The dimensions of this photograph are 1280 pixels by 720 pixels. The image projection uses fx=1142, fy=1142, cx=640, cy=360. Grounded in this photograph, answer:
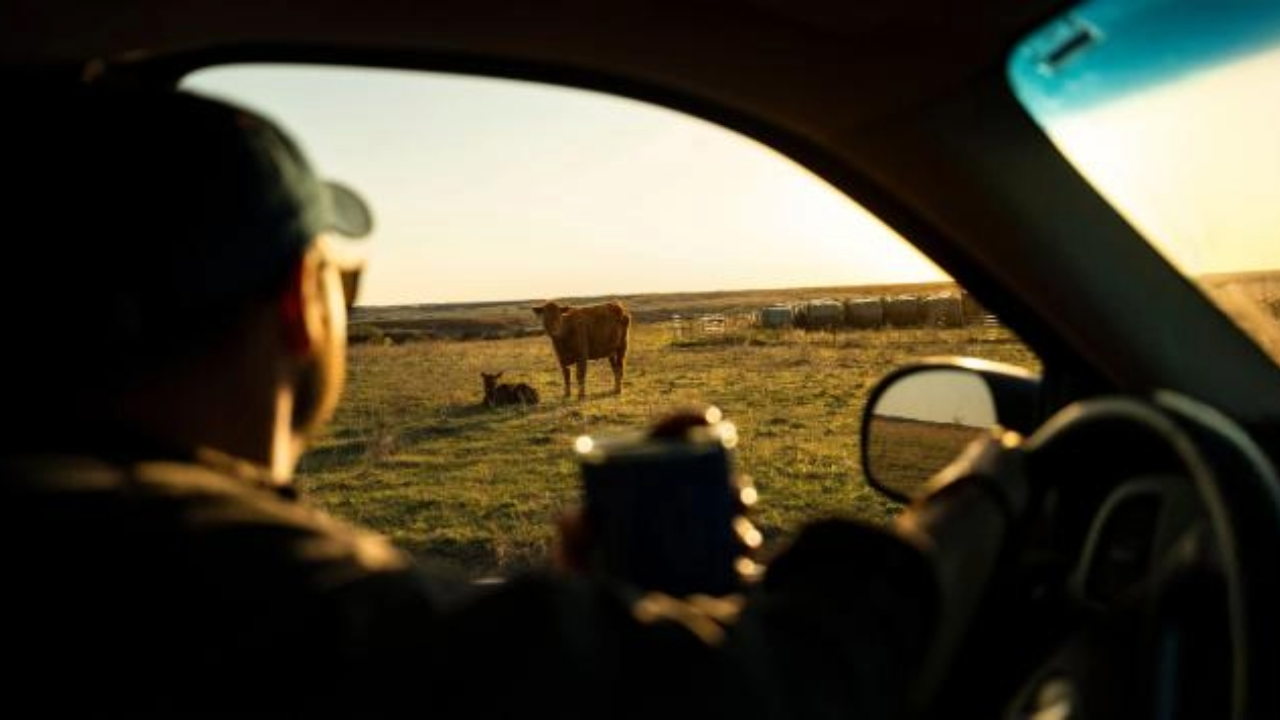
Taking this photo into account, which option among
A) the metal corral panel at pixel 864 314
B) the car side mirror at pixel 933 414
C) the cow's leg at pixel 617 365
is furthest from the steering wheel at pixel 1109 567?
the metal corral panel at pixel 864 314

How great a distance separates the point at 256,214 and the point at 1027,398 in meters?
1.73

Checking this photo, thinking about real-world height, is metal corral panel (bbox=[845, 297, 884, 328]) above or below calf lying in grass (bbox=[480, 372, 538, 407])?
above

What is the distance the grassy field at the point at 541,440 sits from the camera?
8.40 m

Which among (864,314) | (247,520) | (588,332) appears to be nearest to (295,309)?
(247,520)

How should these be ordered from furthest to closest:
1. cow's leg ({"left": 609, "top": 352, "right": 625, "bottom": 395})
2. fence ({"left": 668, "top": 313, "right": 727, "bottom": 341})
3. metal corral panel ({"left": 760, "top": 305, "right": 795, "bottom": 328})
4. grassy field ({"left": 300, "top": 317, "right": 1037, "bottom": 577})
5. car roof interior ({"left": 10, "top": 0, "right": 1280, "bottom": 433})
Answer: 1. metal corral panel ({"left": 760, "top": 305, "right": 795, "bottom": 328})
2. fence ({"left": 668, "top": 313, "right": 727, "bottom": 341})
3. cow's leg ({"left": 609, "top": 352, "right": 625, "bottom": 395})
4. grassy field ({"left": 300, "top": 317, "right": 1037, "bottom": 577})
5. car roof interior ({"left": 10, "top": 0, "right": 1280, "bottom": 433})

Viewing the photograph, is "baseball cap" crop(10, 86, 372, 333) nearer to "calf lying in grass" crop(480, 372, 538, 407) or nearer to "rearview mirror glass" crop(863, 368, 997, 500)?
"rearview mirror glass" crop(863, 368, 997, 500)

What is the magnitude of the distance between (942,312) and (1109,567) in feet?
128

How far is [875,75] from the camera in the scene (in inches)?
80.0

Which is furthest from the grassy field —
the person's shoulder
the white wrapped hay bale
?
the white wrapped hay bale

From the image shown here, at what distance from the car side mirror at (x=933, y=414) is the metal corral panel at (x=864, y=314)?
3726 cm

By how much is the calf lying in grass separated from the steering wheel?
625 inches

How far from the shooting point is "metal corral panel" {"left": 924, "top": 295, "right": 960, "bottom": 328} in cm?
3738

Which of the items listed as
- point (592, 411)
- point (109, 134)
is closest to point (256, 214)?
point (109, 134)

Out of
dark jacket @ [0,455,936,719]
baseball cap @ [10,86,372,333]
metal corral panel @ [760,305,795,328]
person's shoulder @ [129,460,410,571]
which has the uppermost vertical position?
metal corral panel @ [760,305,795,328]
